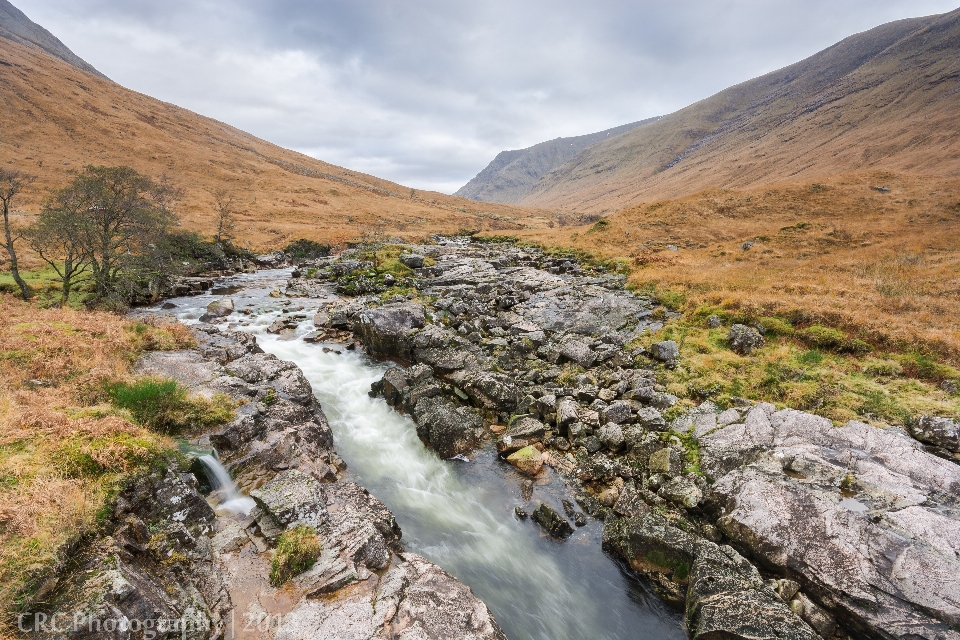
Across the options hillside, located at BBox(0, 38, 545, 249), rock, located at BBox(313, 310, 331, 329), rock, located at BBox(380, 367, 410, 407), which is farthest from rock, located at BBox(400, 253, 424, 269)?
rock, located at BBox(380, 367, 410, 407)

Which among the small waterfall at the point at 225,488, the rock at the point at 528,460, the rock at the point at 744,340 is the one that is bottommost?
the rock at the point at 528,460

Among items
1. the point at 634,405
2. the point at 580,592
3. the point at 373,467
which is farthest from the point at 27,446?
the point at 634,405

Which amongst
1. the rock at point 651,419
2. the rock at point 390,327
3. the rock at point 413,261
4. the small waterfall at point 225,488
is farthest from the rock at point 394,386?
the rock at point 413,261

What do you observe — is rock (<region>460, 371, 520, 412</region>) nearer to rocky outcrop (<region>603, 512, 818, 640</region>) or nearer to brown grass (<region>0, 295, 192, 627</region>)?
rocky outcrop (<region>603, 512, 818, 640</region>)

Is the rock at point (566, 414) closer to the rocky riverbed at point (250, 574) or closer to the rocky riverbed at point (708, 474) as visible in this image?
the rocky riverbed at point (708, 474)

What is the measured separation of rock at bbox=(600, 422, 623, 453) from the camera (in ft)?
41.6

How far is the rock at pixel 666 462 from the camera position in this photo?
36.8ft

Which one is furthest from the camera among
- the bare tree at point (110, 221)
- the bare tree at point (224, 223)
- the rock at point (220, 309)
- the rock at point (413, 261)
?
the bare tree at point (224, 223)

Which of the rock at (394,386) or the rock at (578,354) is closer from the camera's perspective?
the rock at (394,386)

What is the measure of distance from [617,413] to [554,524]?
4784mm

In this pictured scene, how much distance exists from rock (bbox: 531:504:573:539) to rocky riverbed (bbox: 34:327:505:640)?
4.08 metres

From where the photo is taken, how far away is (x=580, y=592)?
9445 millimetres

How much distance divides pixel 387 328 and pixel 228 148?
14842 centimetres

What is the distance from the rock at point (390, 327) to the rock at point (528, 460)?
841 centimetres
